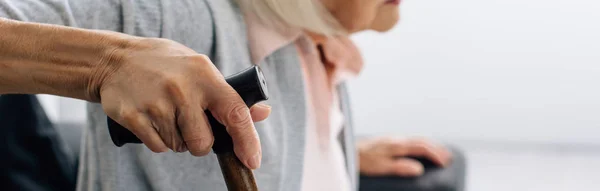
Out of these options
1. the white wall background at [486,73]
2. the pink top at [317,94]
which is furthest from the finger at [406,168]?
the white wall background at [486,73]

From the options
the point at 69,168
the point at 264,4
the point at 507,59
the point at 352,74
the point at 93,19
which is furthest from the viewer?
the point at 507,59

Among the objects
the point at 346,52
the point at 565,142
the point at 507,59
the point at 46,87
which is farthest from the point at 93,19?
the point at 565,142

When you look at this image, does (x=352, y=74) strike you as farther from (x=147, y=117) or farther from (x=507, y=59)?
(x=507, y=59)

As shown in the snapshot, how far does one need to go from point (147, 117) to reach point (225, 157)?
0.07 m

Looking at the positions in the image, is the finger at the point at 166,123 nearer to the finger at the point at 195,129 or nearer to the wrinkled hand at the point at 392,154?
the finger at the point at 195,129

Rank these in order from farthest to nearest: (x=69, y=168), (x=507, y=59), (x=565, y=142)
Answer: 1. (x=565, y=142)
2. (x=507, y=59)
3. (x=69, y=168)

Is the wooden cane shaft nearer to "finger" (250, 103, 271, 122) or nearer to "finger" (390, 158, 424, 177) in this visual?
"finger" (250, 103, 271, 122)

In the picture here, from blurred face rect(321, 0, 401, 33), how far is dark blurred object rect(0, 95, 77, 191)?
0.37 metres

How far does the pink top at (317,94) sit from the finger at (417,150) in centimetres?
28

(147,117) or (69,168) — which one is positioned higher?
(147,117)

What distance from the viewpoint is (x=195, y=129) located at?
0.50m

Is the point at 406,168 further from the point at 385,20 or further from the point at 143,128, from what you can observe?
the point at 143,128

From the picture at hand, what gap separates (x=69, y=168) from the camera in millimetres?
971

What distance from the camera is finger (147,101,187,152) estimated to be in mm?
488
